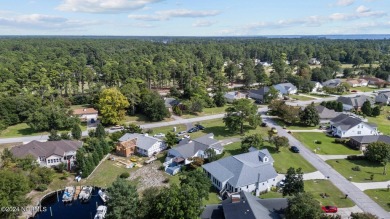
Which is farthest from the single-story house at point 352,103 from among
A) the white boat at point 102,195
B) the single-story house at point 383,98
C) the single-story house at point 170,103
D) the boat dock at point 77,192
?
the boat dock at point 77,192

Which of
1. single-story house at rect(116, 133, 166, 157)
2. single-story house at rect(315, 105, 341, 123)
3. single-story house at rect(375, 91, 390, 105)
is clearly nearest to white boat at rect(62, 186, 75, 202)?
single-story house at rect(116, 133, 166, 157)

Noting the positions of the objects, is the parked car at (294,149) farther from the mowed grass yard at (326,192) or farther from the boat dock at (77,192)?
the boat dock at (77,192)

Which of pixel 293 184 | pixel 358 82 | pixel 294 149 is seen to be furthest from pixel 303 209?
pixel 358 82

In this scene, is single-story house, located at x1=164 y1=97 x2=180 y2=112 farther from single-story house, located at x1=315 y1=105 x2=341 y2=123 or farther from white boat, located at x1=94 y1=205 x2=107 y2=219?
white boat, located at x1=94 y1=205 x2=107 y2=219

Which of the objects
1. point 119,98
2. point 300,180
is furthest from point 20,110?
point 300,180

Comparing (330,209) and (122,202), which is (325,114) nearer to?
(330,209)
